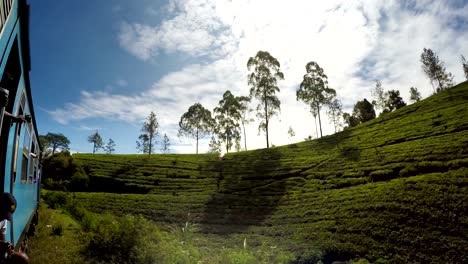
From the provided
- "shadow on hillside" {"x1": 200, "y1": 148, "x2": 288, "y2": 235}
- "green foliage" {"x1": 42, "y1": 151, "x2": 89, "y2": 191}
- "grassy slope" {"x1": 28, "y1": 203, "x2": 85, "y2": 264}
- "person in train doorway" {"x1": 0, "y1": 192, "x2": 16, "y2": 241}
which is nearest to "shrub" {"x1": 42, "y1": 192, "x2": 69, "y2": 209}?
"grassy slope" {"x1": 28, "y1": 203, "x2": 85, "y2": 264}

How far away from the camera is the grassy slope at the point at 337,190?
623 inches

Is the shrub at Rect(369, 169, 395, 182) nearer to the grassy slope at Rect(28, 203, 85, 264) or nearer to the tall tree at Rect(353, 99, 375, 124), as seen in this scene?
Result: the grassy slope at Rect(28, 203, 85, 264)

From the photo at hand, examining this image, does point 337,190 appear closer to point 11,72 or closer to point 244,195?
point 244,195

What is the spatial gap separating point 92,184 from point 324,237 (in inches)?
1279

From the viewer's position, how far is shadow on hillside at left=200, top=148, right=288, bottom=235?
24.7 metres

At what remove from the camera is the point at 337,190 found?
987 inches

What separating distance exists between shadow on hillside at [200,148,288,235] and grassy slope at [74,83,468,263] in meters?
0.12

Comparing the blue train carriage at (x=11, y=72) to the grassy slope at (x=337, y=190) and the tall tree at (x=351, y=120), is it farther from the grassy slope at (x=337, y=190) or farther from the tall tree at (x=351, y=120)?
the tall tree at (x=351, y=120)

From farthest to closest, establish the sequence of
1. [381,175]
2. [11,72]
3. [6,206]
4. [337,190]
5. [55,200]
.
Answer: [55,200], [337,190], [381,175], [11,72], [6,206]

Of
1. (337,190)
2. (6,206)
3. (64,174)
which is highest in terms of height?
(64,174)

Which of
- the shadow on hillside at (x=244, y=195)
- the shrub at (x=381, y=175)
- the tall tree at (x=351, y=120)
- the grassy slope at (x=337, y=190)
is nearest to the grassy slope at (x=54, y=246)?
the grassy slope at (x=337, y=190)

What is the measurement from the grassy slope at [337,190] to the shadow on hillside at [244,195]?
12 centimetres

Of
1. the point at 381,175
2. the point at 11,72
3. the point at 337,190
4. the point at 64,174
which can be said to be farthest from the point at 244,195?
the point at 11,72

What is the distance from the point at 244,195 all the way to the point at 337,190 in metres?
9.69
